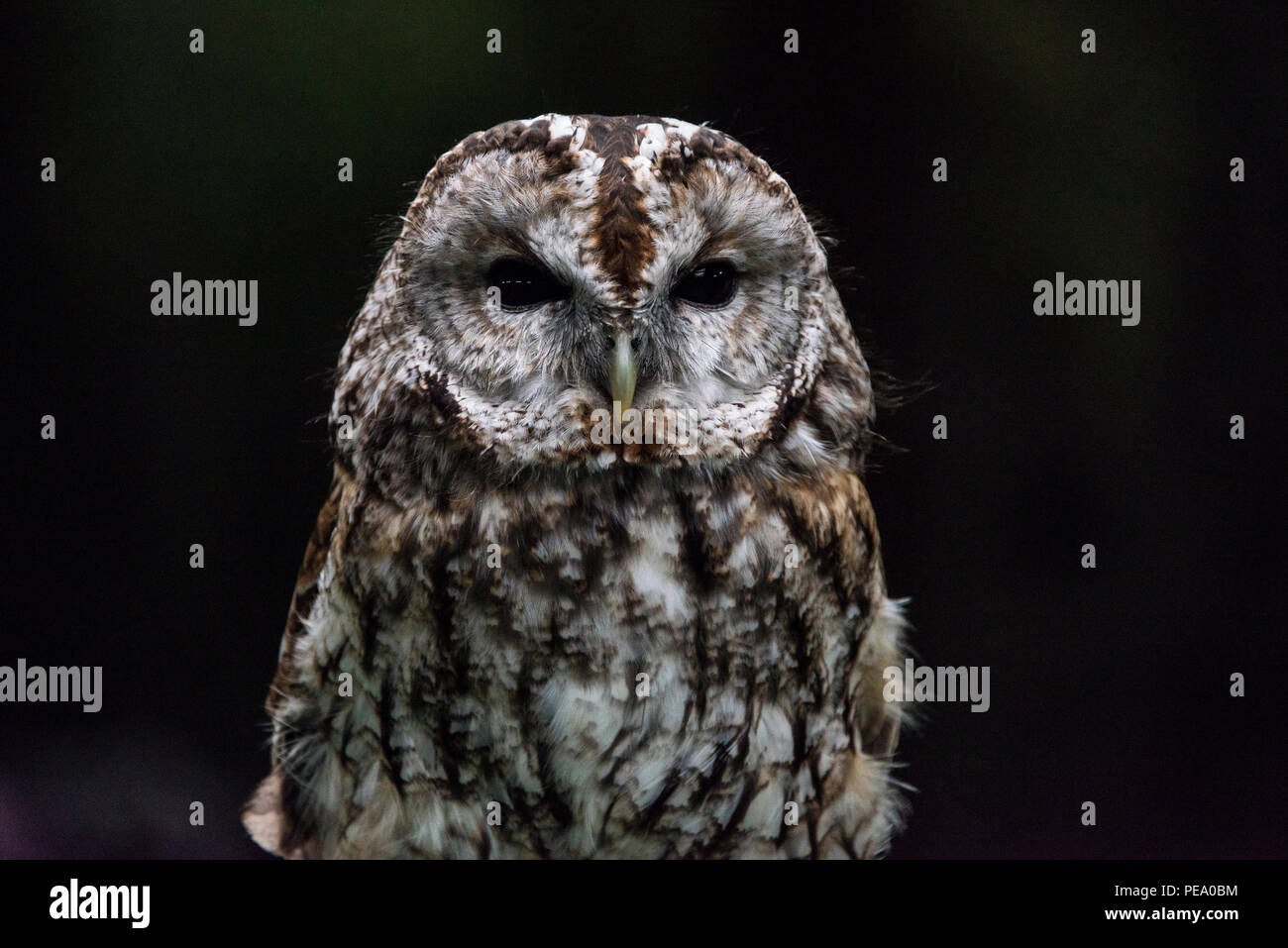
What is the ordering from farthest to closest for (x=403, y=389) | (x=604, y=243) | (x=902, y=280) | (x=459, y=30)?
(x=902, y=280), (x=459, y=30), (x=403, y=389), (x=604, y=243)

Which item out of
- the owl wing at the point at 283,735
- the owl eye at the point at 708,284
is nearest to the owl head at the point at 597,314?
the owl eye at the point at 708,284

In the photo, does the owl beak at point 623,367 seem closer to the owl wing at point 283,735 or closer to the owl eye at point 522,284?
the owl eye at point 522,284

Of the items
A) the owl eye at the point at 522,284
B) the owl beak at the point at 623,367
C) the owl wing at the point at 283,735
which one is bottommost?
the owl wing at the point at 283,735

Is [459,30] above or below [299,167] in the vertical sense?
above

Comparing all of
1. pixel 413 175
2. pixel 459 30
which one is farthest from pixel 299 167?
pixel 459 30

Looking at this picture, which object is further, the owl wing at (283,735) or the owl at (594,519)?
the owl wing at (283,735)

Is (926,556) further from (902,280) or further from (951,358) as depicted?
(902,280)

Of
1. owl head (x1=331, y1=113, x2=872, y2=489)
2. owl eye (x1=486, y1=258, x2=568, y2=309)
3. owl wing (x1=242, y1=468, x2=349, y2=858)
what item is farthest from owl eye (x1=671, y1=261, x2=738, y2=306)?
owl wing (x1=242, y1=468, x2=349, y2=858)
